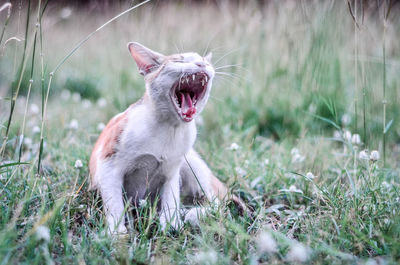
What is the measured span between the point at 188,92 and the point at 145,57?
1.03 feet

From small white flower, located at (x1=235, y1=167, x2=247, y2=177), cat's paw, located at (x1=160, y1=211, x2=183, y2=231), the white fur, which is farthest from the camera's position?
small white flower, located at (x1=235, y1=167, x2=247, y2=177)

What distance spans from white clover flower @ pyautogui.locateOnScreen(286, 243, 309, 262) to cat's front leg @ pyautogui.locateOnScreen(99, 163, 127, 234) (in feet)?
2.59

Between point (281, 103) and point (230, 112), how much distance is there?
0.52m

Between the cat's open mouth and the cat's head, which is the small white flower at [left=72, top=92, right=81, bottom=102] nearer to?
the cat's head

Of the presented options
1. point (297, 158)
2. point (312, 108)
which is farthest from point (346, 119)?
point (297, 158)

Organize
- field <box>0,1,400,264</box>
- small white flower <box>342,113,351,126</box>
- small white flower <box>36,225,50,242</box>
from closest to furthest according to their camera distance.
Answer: small white flower <box>36,225,50,242</box> < field <box>0,1,400,264</box> < small white flower <box>342,113,351,126</box>

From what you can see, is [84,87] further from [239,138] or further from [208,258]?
[208,258]

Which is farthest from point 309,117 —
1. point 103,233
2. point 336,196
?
point 103,233

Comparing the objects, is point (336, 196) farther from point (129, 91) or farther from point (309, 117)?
point (129, 91)

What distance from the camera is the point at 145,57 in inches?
84.7

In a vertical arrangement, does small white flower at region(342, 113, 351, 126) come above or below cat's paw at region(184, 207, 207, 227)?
above

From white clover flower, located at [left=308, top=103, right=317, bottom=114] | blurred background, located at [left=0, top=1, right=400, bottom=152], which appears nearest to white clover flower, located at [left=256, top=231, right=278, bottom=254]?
blurred background, located at [left=0, top=1, right=400, bottom=152]

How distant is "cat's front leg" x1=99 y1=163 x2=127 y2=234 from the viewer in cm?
186

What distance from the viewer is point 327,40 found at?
283 cm
